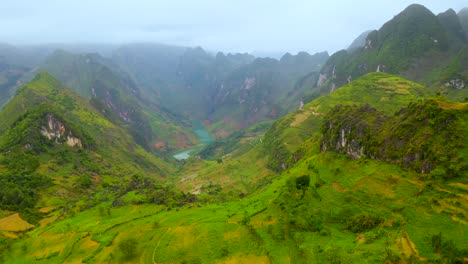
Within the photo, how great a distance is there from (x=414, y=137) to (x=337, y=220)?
25.8 m

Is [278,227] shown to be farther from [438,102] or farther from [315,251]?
[438,102]

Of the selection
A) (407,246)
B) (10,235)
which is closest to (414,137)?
(407,246)

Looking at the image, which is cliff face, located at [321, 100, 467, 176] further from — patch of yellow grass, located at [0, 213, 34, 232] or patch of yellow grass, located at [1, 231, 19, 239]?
patch of yellow grass, located at [0, 213, 34, 232]

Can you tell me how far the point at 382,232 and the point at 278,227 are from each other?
74.1 feet

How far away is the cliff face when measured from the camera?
246 ft

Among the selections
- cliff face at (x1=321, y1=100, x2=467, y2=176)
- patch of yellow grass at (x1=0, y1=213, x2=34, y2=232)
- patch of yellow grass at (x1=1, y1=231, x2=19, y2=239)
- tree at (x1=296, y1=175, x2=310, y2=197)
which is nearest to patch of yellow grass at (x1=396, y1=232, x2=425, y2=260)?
cliff face at (x1=321, y1=100, x2=467, y2=176)

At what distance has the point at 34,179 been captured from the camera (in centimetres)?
16850

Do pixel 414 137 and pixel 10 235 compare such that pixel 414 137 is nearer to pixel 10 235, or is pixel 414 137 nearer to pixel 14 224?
pixel 10 235

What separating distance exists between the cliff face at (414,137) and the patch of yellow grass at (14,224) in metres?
109

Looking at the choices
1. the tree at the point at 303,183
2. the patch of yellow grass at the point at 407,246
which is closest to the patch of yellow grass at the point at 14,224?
the tree at the point at 303,183

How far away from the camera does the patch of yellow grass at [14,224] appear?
128875 mm

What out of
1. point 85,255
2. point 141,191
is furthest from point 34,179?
point 85,255

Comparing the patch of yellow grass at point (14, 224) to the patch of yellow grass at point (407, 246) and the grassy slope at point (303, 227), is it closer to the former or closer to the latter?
the grassy slope at point (303, 227)

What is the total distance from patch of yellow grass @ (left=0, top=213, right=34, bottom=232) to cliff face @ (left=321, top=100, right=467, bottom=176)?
358 feet
